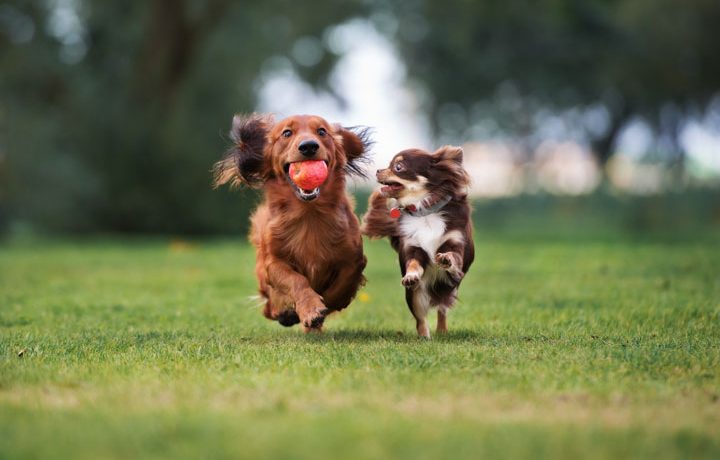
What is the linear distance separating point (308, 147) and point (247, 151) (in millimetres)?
728

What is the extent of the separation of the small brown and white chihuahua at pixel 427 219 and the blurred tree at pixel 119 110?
Result: 15169 millimetres

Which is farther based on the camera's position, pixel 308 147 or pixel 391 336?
pixel 391 336

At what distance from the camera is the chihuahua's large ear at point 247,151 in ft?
20.2

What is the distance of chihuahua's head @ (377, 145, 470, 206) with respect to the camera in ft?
18.6

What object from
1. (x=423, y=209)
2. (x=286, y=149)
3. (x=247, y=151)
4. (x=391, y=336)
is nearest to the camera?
(x=423, y=209)

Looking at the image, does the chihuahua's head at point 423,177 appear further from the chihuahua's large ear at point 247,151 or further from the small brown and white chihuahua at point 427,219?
the chihuahua's large ear at point 247,151

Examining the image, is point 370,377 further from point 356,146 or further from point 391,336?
point 356,146

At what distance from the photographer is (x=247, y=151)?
6176 millimetres

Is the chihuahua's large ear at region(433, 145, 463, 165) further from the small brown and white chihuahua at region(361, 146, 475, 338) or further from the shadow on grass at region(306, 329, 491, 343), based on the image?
the shadow on grass at region(306, 329, 491, 343)

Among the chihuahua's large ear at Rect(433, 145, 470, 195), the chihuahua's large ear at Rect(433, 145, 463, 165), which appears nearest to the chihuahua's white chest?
the chihuahua's large ear at Rect(433, 145, 470, 195)

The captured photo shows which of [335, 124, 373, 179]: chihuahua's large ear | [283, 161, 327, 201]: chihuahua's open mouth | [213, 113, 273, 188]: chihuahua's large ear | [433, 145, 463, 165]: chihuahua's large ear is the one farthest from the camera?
[335, 124, 373, 179]: chihuahua's large ear

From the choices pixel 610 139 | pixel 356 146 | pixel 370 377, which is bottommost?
pixel 370 377

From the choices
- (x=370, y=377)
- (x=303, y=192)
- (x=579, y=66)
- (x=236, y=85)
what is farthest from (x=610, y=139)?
(x=370, y=377)

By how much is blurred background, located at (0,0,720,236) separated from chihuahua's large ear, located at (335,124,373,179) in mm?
9790
